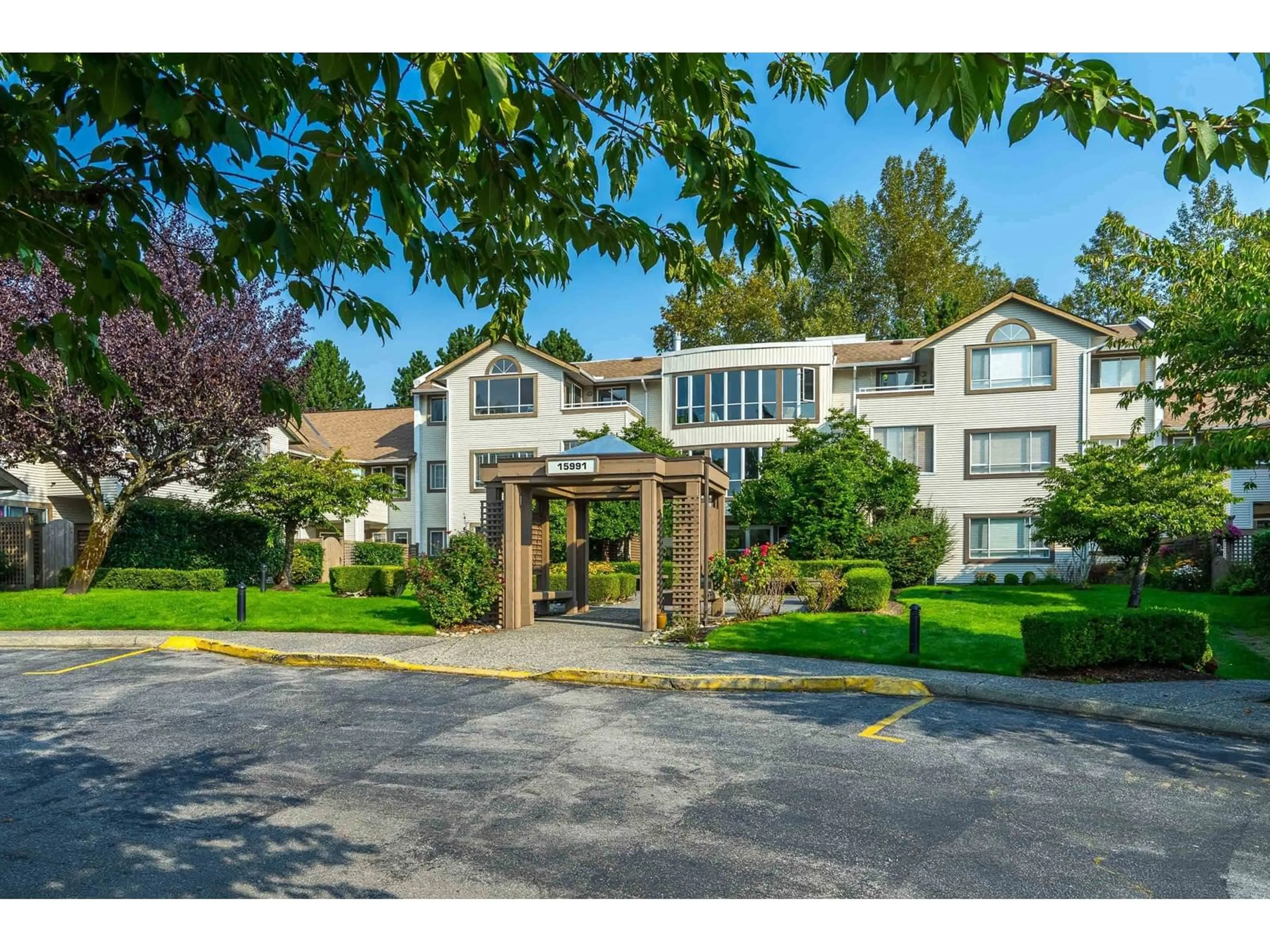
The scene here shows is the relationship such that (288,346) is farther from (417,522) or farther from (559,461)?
(417,522)

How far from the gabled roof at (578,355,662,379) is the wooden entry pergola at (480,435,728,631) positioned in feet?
73.8

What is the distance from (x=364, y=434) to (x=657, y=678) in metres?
38.4

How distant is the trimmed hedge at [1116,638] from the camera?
12664 millimetres

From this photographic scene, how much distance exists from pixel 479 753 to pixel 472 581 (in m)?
9.53

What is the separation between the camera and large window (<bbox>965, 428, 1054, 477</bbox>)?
3519cm

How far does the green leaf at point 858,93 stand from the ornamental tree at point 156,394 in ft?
71.6

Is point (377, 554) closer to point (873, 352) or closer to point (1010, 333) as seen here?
point (873, 352)

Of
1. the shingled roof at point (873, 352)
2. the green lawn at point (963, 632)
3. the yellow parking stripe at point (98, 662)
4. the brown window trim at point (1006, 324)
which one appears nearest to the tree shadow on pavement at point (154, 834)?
the yellow parking stripe at point (98, 662)

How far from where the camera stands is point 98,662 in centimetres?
1419

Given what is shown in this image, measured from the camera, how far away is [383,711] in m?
10.4

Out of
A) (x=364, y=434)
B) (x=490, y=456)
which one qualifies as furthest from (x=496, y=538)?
(x=364, y=434)

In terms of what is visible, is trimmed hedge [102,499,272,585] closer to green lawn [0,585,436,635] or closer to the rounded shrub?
green lawn [0,585,436,635]

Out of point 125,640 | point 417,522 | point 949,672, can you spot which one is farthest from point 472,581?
point 417,522

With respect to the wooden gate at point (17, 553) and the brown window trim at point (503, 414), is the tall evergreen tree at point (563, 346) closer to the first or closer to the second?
the brown window trim at point (503, 414)
